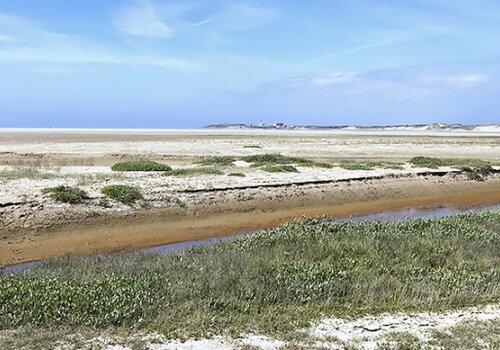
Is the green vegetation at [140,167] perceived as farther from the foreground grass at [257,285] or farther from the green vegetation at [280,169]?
the foreground grass at [257,285]

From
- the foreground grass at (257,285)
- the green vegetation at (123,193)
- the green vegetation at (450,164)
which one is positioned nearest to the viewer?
the foreground grass at (257,285)

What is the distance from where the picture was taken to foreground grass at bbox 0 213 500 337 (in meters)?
8.07

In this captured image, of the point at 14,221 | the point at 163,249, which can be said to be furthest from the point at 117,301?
the point at 14,221

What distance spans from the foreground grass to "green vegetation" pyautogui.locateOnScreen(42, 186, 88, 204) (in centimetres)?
742

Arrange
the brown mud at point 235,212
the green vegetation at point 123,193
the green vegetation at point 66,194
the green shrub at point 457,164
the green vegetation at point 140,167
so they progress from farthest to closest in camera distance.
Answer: the green shrub at point 457,164 → the green vegetation at point 140,167 → the green vegetation at point 123,193 → the green vegetation at point 66,194 → the brown mud at point 235,212

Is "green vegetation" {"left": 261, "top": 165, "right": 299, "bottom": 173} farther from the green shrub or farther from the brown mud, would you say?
the green shrub

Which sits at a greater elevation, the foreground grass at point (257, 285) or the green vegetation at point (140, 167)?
the green vegetation at point (140, 167)

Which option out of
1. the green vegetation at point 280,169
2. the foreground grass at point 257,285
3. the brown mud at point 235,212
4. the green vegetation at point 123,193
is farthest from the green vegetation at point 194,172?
the foreground grass at point 257,285

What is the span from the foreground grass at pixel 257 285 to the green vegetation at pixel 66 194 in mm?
7417

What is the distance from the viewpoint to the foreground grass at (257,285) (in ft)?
26.5

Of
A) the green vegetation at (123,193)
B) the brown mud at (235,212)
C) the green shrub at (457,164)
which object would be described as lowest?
the brown mud at (235,212)

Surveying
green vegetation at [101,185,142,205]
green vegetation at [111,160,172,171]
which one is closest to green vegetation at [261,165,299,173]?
green vegetation at [111,160,172,171]

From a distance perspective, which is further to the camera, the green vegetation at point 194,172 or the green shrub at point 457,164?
the green shrub at point 457,164

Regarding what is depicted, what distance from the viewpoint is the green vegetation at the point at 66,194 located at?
19.4 metres
